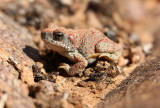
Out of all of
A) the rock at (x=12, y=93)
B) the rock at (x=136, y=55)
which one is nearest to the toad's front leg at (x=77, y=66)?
the rock at (x=12, y=93)

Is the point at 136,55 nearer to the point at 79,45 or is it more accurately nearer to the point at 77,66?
the point at 79,45

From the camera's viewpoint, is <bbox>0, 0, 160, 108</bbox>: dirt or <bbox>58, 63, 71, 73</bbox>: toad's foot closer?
<bbox>0, 0, 160, 108</bbox>: dirt

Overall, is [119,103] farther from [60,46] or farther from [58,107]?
[60,46]

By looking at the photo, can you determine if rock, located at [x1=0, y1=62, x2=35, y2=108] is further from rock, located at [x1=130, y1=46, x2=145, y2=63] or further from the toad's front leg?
Result: rock, located at [x1=130, y1=46, x2=145, y2=63]

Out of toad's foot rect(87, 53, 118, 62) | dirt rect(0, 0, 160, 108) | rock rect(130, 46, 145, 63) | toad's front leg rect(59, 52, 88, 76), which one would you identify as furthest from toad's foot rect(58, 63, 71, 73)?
rock rect(130, 46, 145, 63)

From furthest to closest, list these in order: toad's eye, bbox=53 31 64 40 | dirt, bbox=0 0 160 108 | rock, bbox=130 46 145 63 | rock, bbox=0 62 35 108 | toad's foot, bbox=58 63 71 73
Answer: rock, bbox=130 46 145 63 < toad's foot, bbox=58 63 71 73 < toad's eye, bbox=53 31 64 40 < dirt, bbox=0 0 160 108 < rock, bbox=0 62 35 108

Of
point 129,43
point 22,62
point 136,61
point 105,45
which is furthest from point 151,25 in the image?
point 22,62

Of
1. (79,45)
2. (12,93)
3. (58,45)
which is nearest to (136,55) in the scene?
(79,45)
